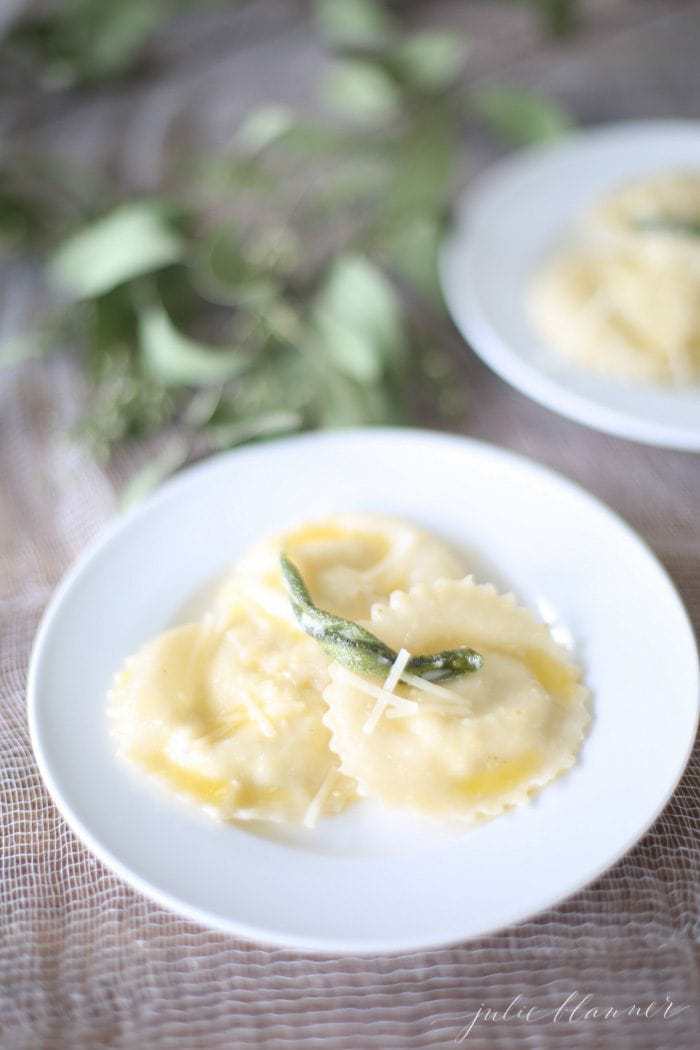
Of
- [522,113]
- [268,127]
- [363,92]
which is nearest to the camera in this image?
[268,127]

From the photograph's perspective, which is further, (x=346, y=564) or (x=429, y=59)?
(x=429, y=59)

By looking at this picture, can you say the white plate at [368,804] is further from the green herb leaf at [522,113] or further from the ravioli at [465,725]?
the green herb leaf at [522,113]

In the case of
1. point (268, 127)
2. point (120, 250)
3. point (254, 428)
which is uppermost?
point (268, 127)

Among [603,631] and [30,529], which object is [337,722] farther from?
[30,529]

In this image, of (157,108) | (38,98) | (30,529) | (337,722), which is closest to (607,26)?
(157,108)

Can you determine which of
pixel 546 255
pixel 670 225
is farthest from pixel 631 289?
pixel 546 255

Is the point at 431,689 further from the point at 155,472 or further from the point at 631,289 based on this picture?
the point at 631,289
